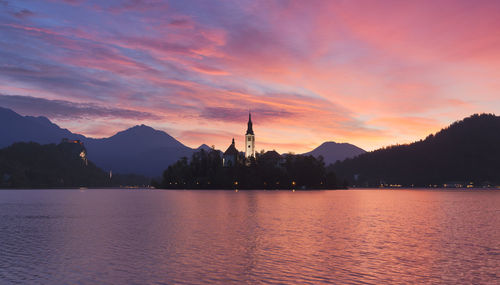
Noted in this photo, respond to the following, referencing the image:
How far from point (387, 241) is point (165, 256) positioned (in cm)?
2573

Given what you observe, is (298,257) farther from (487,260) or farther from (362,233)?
(362,233)

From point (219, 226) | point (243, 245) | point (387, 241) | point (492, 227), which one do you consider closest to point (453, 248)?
point (387, 241)

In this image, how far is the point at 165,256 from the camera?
39938mm

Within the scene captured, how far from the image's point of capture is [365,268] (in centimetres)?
3456

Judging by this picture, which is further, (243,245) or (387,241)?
(387,241)

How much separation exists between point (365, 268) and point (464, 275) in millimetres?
7004

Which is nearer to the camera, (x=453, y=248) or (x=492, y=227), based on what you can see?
(x=453, y=248)

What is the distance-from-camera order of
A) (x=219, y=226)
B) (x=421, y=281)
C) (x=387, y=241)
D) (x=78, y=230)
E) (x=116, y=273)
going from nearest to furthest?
(x=421, y=281)
(x=116, y=273)
(x=387, y=241)
(x=78, y=230)
(x=219, y=226)

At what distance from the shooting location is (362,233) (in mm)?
58656

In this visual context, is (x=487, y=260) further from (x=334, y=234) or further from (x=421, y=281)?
(x=334, y=234)

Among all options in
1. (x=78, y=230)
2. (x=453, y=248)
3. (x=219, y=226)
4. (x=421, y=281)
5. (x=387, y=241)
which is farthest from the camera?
(x=219, y=226)

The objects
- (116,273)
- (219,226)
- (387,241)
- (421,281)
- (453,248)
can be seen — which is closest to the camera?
(421,281)

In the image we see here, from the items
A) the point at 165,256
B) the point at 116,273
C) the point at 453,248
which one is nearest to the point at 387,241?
the point at 453,248

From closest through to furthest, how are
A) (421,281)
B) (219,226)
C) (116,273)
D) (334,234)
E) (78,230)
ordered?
(421,281)
(116,273)
(334,234)
(78,230)
(219,226)
